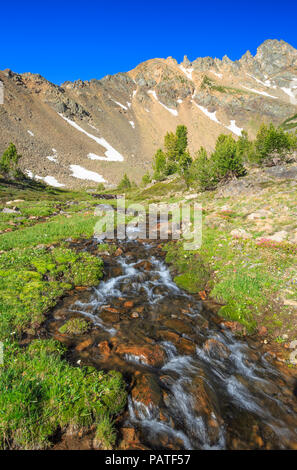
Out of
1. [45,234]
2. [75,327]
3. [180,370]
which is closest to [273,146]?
[45,234]

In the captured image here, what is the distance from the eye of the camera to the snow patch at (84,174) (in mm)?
129000

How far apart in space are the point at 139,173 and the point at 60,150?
52319mm

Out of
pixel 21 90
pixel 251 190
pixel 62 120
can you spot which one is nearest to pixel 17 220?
pixel 251 190

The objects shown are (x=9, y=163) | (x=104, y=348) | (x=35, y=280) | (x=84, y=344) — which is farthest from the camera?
(x=9, y=163)

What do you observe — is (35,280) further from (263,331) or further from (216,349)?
(263,331)

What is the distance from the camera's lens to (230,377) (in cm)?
662

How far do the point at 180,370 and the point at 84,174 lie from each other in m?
137

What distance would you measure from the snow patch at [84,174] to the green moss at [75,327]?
421 feet

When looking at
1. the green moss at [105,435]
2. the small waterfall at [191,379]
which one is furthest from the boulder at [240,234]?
the green moss at [105,435]

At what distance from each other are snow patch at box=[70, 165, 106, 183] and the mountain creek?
128m

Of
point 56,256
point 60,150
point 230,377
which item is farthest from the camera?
point 60,150

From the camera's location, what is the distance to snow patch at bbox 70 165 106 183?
129 meters

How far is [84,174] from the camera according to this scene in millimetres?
132250

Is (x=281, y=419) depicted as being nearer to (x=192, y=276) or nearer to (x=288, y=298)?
(x=288, y=298)
